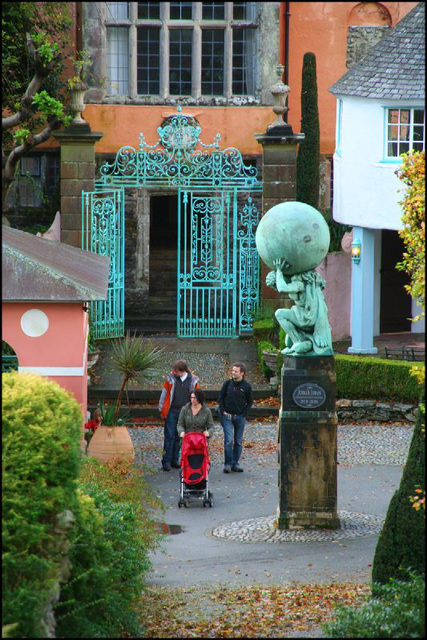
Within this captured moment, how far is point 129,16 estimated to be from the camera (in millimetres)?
24984

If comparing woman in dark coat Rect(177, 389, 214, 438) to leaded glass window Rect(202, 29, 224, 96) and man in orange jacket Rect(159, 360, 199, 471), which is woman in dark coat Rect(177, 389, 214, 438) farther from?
leaded glass window Rect(202, 29, 224, 96)

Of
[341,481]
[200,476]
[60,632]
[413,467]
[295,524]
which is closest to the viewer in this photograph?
[60,632]

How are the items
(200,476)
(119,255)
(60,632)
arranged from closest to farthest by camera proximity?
(60,632) < (200,476) < (119,255)

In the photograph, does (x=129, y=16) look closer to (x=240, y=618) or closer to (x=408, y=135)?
(x=408, y=135)

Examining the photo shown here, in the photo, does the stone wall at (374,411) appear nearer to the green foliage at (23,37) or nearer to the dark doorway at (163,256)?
the dark doorway at (163,256)

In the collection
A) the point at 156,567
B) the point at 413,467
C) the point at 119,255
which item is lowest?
the point at 156,567

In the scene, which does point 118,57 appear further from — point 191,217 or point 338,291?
point 338,291

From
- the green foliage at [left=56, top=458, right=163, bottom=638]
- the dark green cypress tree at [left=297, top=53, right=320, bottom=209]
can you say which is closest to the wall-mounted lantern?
the dark green cypress tree at [left=297, top=53, right=320, bottom=209]

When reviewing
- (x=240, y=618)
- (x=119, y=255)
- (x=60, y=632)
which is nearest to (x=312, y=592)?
(x=240, y=618)

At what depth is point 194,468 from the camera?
14.3 metres

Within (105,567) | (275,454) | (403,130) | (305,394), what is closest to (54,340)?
(275,454)

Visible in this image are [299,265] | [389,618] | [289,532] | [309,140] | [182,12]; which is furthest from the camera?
[309,140]

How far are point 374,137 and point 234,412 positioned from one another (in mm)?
8553

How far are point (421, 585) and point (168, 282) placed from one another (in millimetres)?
17909
